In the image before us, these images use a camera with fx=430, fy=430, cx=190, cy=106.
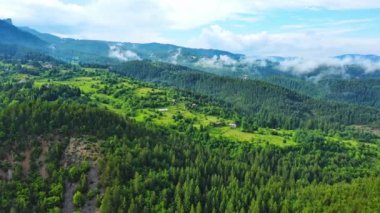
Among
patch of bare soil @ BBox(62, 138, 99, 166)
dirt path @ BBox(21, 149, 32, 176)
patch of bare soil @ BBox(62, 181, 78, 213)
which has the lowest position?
patch of bare soil @ BBox(62, 181, 78, 213)

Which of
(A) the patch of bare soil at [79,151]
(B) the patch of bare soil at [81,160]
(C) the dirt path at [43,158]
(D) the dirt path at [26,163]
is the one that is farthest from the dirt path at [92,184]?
(D) the dirt path at [26,163]

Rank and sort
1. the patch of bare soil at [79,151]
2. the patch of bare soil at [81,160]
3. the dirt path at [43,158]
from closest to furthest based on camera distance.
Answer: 1. the patch of bare soil at [81,160]
2. the dirt path at [43,158]
3. the patch of bare soil at [79,151]

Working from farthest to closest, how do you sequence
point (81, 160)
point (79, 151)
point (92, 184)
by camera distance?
1. point (79, 151)
2. point (81, 160)
3. point (92, 184)

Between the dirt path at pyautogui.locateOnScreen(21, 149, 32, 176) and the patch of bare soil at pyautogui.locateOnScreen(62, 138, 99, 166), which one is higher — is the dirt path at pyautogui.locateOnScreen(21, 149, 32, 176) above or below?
below

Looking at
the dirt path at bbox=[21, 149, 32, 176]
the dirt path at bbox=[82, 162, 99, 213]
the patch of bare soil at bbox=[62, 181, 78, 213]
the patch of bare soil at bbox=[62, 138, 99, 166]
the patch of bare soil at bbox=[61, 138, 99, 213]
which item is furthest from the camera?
the patch of bare soil at bbox=[62, 138, 99, 166]

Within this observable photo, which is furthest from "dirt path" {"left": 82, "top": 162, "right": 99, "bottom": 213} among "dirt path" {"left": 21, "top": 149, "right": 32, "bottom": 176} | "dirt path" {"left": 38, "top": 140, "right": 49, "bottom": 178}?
"dirt path" {"left": 21, "top": 149, "right": 32, "bottom": 176}

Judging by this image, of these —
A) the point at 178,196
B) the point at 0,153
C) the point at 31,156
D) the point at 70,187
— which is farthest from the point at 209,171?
the point at 0,153

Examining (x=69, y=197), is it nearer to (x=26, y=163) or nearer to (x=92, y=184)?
(x=92, y=184)

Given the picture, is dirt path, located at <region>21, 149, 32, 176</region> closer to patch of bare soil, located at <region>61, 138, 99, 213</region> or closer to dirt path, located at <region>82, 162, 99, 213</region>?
patch of bare soil, located at <region>61, 138, 99, 213</region>

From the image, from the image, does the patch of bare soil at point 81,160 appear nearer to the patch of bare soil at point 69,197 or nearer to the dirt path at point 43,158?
the patch of bare soil at point 69,197

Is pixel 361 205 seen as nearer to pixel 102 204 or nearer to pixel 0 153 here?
pixel 102 204

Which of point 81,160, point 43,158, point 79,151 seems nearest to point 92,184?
point 81,160
